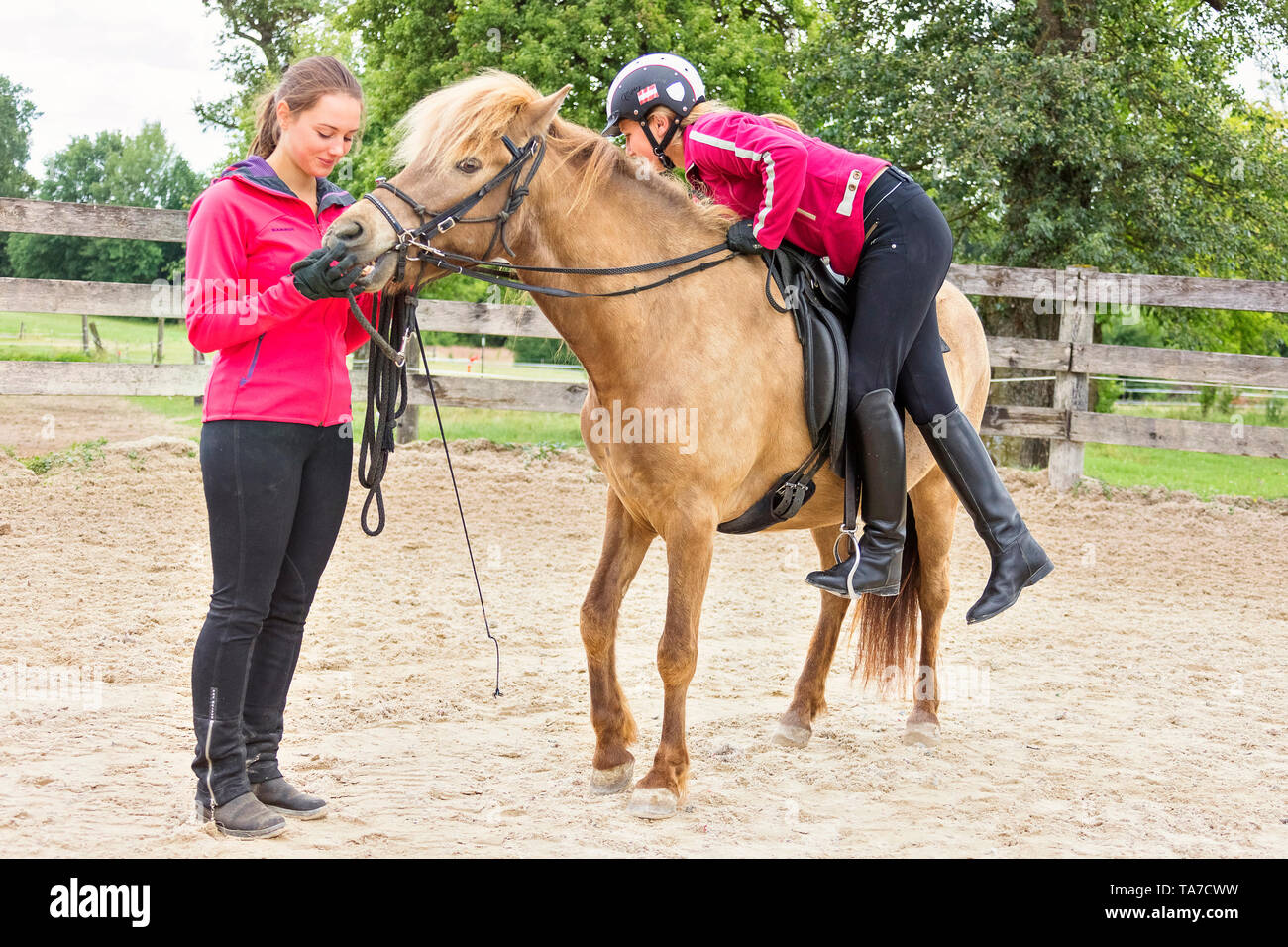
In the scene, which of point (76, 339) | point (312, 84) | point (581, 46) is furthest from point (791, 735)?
point (76, 339)

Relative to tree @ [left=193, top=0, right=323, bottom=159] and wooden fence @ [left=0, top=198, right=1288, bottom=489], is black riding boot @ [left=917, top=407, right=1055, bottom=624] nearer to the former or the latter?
wooden fence @ [left=0, top=198, right=1288, bottom=489]

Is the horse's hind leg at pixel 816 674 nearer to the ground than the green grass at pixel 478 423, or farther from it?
nearer to the ground

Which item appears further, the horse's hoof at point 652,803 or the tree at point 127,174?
the tree at point 127,174

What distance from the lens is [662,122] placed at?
148 inches

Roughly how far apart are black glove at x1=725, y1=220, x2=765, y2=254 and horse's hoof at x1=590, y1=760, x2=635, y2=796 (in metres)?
1.87

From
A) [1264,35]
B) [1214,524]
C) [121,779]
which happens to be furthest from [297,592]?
[1264,35]

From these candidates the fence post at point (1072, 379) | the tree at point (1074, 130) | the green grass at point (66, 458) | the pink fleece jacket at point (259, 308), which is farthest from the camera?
the tree at point (1074, 130)

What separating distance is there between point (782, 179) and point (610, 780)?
216 cm

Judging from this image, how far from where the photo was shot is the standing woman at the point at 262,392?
9.55 ft

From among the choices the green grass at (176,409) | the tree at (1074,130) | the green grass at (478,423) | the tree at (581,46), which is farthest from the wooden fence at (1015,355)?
the tree at (581,46)

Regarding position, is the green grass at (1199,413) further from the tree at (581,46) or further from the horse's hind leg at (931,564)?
the horse's hind leg at (931,564)

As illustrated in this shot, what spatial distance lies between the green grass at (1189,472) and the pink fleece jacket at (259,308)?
9582 mm

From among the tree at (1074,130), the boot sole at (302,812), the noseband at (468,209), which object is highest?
the tree at (1074,130)
